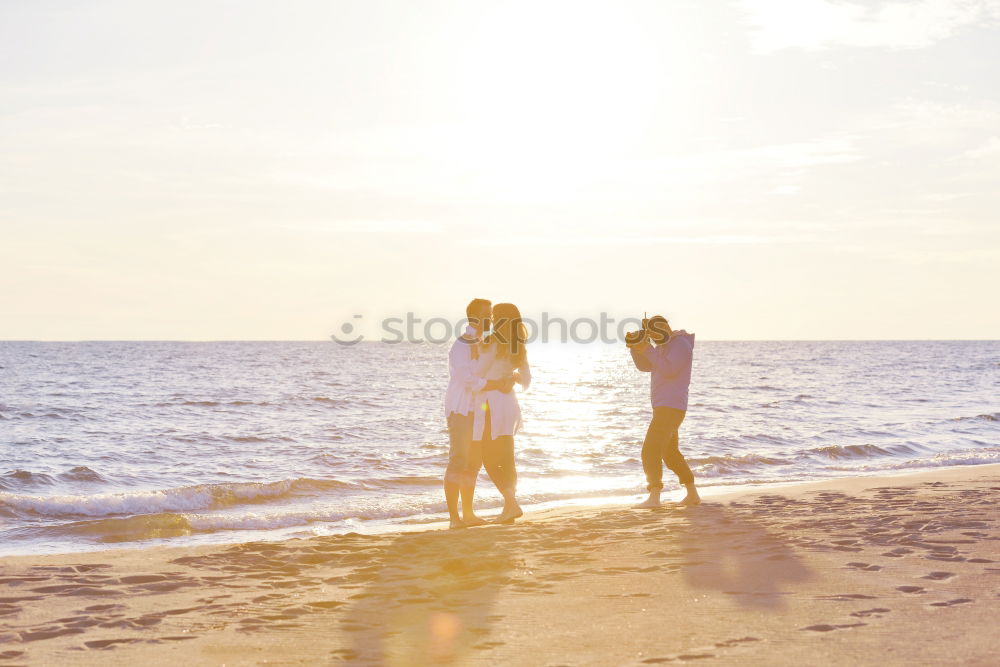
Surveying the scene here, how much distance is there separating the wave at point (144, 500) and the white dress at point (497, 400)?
4517 millimetres

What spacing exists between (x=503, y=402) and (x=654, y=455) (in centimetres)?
181

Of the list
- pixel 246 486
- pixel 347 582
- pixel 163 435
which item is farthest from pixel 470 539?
pixel 163 435

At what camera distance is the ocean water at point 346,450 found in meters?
10.6

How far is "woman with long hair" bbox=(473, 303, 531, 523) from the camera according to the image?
8.10m

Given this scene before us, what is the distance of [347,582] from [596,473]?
28.6 ft

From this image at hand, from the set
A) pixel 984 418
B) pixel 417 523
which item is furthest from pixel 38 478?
pixel 984 418

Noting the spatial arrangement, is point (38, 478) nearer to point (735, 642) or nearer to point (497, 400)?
point (497, 400)

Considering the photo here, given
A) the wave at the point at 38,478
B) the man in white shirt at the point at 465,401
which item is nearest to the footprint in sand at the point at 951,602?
the man in white shirt at the point at 465,401

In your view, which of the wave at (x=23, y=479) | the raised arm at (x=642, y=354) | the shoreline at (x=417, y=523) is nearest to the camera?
the shoreline at (x=417, y=523)

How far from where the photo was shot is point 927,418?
78.5 ft

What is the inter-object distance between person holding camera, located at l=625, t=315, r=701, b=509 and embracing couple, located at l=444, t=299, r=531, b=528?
1368 millimetres

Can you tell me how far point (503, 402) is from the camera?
836 cm

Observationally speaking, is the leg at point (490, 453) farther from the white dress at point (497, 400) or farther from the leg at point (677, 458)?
the leg at point (677, 458)

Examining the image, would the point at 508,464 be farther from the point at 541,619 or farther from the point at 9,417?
the point at 9,417
